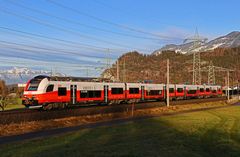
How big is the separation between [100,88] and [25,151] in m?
28.5

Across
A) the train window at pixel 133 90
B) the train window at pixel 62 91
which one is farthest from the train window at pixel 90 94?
the train window at pixel 133 90

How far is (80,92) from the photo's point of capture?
40.9 metres

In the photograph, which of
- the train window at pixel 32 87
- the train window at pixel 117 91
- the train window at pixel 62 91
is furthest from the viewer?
the train window at pixel 117 91

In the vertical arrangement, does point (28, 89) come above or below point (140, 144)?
above

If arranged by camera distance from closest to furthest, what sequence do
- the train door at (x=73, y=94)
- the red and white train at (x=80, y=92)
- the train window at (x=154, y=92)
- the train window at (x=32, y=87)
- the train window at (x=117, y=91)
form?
the red and white train at (x=80, y=92)
the train window at (x=32, y=87)
the train door at (x=73, y=94)
the train window at (x=117, y=91)
the train window at (x=154, y=92)

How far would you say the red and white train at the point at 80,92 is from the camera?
35812 millimetres

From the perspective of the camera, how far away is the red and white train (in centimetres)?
3581

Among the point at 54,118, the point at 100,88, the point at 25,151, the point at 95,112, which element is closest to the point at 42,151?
the point at 25,151

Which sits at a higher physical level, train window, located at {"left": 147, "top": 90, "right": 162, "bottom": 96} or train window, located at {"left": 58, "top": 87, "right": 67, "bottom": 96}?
train window, located at {"left": 58, "top": 87, "right": 67, "bottom": 96}

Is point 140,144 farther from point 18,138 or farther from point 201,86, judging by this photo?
point 201,86

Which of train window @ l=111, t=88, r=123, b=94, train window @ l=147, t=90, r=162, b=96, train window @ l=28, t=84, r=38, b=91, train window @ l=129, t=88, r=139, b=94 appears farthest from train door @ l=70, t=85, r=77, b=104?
train window @ l=147, t=90, r=162, b=96

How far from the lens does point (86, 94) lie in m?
42.0

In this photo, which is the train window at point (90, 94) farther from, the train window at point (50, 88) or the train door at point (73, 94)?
the train window at point (50, 88)

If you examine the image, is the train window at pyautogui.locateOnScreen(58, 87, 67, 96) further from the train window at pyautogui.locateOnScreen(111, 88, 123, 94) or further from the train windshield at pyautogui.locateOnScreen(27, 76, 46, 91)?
the train window at pyautogui.locateOnScreen(111, 88, 123, 94)
